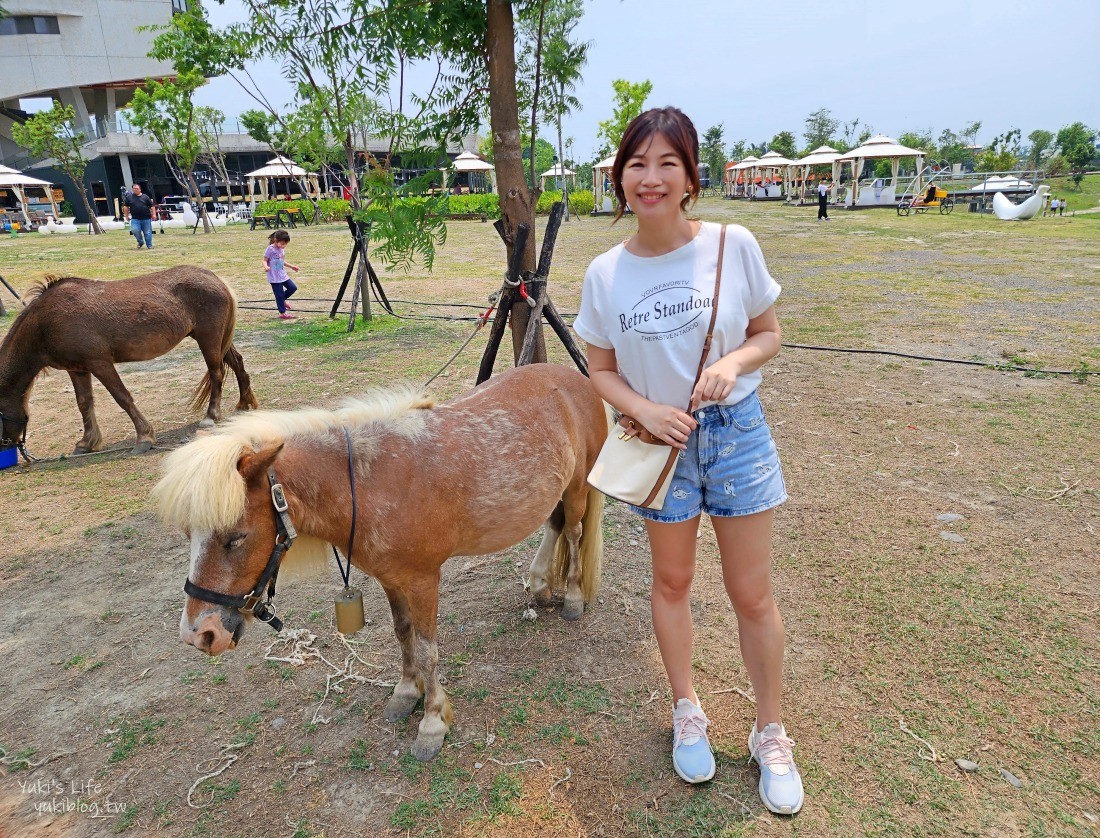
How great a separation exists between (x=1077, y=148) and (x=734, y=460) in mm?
64161

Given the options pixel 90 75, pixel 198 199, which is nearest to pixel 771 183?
pixel 198 199

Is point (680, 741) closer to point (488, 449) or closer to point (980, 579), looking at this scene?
point (488, 449)

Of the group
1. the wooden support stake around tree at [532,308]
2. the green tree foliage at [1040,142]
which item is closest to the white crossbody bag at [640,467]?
the wooden support stake around tree at [532,308]

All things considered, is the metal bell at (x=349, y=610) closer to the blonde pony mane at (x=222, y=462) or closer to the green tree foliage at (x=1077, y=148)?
the blonde pony mane at (x=222, y=462)

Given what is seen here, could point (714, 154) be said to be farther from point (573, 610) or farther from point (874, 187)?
point (573, 610)

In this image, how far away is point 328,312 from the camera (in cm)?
1152

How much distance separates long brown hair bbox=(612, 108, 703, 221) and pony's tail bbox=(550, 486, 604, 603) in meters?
1.76

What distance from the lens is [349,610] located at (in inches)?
95.7

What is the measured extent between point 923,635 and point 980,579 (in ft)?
2.22

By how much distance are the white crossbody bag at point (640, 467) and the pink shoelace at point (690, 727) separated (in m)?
0.94

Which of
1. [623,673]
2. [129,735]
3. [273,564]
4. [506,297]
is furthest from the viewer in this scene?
[506,297]

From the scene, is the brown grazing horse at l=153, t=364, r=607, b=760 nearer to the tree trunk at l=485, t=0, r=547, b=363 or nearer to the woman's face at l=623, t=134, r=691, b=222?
the woman's face at l=623, t=134, r=691, b=222

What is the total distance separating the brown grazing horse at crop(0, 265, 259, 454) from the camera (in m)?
5.44

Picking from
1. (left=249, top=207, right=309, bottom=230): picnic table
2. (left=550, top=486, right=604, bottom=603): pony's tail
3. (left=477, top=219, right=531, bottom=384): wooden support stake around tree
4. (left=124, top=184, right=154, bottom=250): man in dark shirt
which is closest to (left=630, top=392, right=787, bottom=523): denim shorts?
(left=550, top=486, right=604, bottom=603): pony's tail
